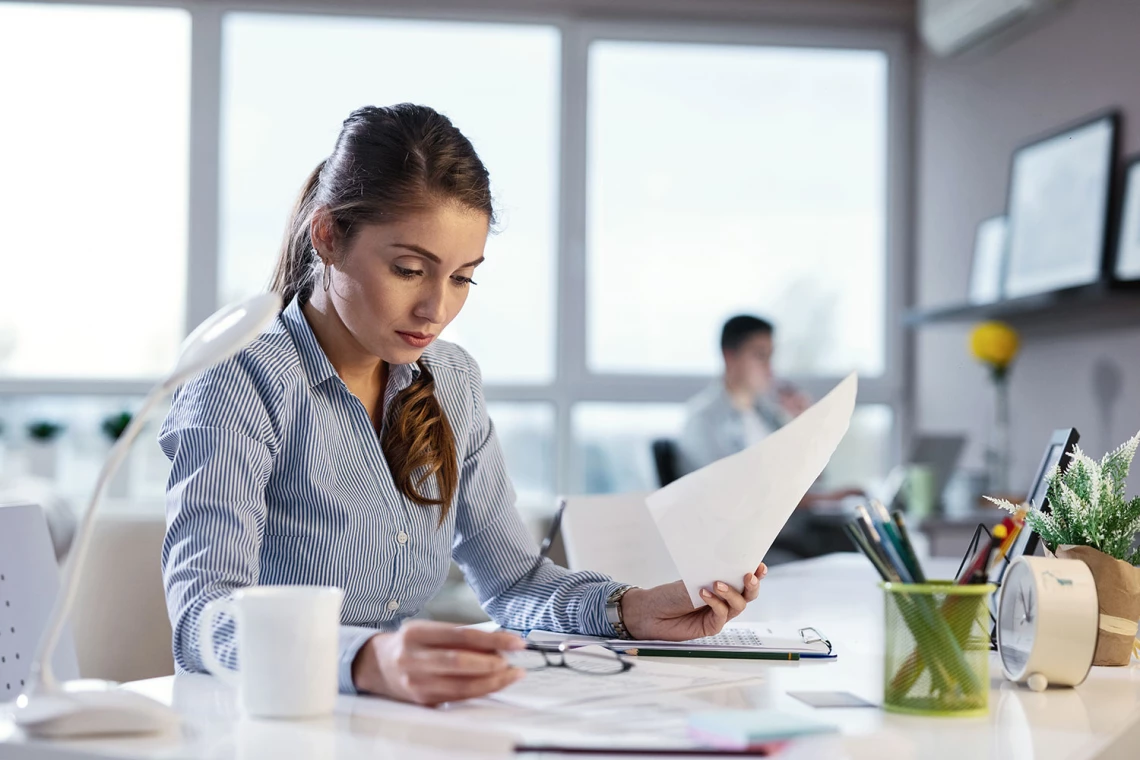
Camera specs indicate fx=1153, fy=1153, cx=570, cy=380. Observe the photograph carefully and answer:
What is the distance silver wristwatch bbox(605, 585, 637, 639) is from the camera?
128cm

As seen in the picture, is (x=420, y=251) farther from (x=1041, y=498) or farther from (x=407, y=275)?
(x=1041, y=498)

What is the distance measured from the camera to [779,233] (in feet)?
16.6

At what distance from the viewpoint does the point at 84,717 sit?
79 cm

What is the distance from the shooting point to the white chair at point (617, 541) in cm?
160

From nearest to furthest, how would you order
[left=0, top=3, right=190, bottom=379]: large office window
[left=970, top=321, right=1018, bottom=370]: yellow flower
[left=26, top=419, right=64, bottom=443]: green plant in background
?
[left=970, top=321, right=1018, bottom=370]: yellow flower
[left=26, top=419, right=64, bottom=443]: green plant in background
[left=0, top=3, right=190, bottom=379]: large office window

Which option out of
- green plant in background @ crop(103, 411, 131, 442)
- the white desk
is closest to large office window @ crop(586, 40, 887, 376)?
green plant in background @ crop(103, 411, 131, 442)

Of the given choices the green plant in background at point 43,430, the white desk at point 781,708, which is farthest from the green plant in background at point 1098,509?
the green plant in background at point 43,430

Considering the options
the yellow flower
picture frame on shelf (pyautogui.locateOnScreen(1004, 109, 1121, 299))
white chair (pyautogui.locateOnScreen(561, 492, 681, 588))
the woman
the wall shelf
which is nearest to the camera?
the woman

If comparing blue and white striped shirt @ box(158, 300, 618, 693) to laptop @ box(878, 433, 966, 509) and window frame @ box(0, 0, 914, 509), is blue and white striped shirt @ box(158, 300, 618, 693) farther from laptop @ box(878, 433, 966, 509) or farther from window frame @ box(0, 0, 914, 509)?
window frame @ box(0, 0, 914, 509)

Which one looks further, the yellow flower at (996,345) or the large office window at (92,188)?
the large office window at (92,188)

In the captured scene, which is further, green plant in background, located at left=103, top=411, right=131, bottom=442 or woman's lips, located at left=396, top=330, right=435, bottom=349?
green plant in background, located at left=103, top=411, right=131, bottom=442

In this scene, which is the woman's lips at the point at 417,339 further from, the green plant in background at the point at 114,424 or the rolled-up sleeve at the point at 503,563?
the green plant in background at the point at 114,424

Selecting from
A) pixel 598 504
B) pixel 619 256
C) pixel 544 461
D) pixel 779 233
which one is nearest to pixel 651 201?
pixel 619 256

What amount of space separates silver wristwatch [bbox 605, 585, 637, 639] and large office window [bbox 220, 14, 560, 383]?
3576mm
